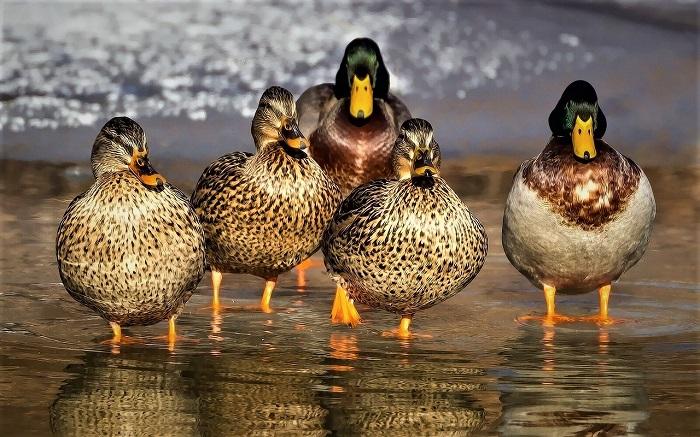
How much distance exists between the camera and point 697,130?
42.1ft

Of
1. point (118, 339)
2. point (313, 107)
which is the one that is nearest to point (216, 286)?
point (118, 339)

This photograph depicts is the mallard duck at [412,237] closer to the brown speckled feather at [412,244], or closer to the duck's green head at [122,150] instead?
the brown speckled feather at [412,244]

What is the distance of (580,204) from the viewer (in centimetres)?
725

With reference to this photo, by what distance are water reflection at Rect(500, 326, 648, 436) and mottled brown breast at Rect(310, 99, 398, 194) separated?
174 cm

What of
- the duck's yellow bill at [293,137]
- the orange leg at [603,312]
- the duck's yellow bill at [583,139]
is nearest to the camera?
the duck's yellow bill at [583,139]

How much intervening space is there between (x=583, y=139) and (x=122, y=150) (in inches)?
77.8

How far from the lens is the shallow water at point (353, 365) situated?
546 centimetres

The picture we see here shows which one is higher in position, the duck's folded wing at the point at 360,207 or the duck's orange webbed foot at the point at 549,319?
the duck's folded wing at the point at 360,207

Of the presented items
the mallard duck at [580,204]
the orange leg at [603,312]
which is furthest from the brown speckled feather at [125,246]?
the orange leg at [603,312]

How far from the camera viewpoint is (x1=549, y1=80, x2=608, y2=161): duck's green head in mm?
7168

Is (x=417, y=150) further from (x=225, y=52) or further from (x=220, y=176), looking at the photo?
(x=225, y=52)

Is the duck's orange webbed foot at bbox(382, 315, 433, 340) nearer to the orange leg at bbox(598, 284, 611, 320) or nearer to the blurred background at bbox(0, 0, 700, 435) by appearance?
the blurred background at bbox(0, 0, 700, 435)

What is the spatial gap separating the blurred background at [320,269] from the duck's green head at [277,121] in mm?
773

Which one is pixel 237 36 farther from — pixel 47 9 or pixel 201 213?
pixel 201 213
